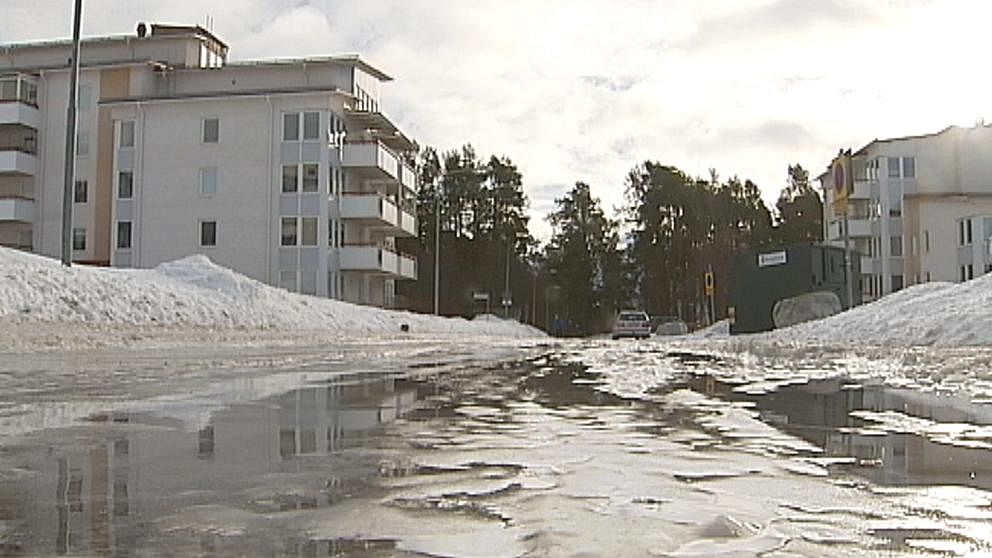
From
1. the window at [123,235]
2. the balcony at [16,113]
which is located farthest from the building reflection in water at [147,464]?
the balcony at [16,113]

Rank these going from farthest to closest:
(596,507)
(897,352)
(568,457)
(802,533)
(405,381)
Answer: (897,352)
(405,381)
(568,457)
(596,507)
(802,533)

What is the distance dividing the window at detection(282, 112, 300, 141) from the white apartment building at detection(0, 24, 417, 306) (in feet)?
0.26

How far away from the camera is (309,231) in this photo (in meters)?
55.5

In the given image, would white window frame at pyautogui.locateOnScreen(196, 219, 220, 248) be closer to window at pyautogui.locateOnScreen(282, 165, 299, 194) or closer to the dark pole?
window at pyautogui.locateOnScreen(282, 165, 299, 194)

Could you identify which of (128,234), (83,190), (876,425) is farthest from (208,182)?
(876,425)

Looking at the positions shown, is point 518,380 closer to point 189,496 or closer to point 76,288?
point 189,496

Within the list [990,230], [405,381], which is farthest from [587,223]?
[405,381]

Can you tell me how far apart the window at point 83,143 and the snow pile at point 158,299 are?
86.5 feet

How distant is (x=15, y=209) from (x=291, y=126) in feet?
54.7

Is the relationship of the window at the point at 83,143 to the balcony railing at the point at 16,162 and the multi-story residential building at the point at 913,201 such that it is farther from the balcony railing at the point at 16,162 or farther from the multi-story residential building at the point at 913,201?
the multi-story residential building at the point at 913,201

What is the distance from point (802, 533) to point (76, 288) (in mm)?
22570

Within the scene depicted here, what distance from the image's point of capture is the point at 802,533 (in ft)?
12.8

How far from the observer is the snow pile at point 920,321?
61.6 feet

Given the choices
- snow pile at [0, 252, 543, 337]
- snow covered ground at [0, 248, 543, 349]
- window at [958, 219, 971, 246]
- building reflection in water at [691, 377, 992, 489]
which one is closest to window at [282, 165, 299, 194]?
snow pile at [0, 252, 543, 337]
